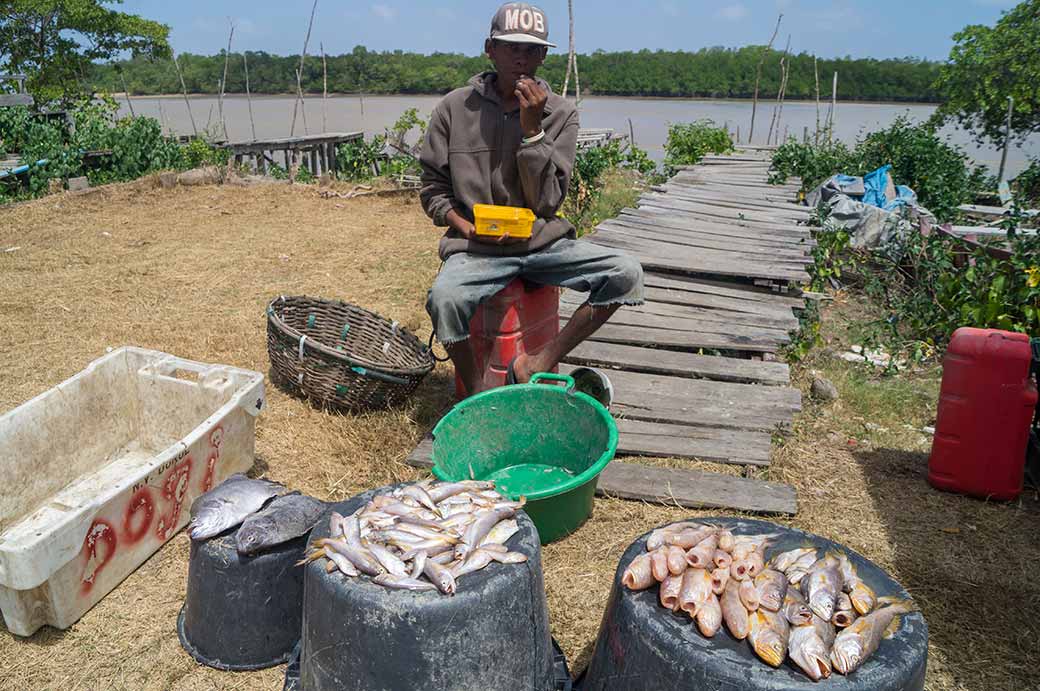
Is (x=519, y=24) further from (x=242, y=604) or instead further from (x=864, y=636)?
(x=864, y=636)

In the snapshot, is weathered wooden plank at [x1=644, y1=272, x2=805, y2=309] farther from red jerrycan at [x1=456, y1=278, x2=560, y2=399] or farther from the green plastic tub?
the green plastic tub

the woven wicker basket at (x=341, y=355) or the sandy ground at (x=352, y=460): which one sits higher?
the woven wicker basket at (x=341, y=355)

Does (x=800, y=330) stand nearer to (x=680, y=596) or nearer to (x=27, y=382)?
(x=680, y=596)

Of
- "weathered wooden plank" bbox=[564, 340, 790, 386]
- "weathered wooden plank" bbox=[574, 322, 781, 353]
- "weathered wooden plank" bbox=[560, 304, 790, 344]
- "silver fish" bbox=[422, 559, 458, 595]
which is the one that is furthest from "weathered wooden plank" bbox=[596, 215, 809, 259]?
"silver fish" bbox=[422, 559, 458, 595]

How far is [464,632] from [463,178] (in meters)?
2.36

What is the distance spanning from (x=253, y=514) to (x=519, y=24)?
2.25 metres

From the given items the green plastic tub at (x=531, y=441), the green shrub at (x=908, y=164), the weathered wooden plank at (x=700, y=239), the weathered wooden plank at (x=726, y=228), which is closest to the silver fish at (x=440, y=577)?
the green plastic tub at (x=531, y=441)

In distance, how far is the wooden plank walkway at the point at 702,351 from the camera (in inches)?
139

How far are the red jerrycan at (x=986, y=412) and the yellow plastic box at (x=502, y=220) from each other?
1.90m

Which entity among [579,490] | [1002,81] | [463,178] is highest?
[1002,81]

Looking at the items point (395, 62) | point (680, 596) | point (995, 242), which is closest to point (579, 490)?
point (680, 596)

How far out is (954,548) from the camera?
122 inches

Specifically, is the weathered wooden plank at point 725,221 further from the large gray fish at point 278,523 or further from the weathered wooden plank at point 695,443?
the large gray fish at point 278,523

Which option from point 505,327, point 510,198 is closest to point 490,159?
point 510,198
